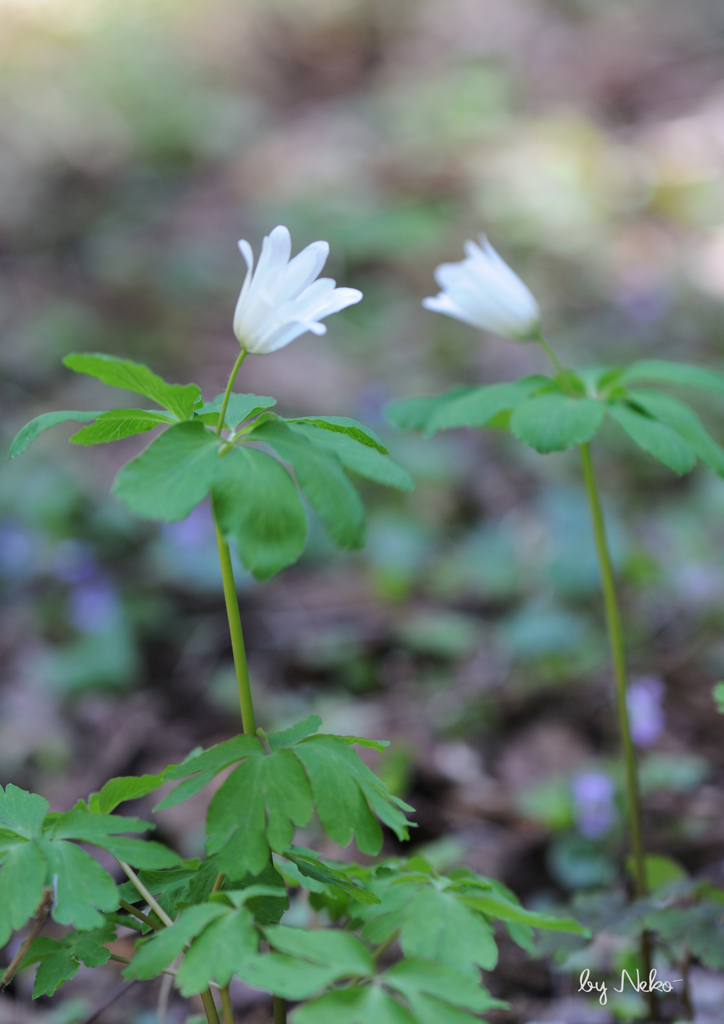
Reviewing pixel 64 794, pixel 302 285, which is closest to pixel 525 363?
pixel 64 794

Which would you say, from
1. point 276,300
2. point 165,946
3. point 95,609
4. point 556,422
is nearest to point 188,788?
point 165,946

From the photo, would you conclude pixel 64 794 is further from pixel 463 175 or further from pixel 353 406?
pixel 463 175

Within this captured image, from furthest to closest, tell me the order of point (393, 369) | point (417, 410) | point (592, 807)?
point (393, 369)
point (592, 807)
point (417, 410)

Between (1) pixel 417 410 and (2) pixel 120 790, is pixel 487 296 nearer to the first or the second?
(1) pixel 417 410

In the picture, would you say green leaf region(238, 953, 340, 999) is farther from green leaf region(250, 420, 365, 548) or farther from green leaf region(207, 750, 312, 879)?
green leaf region(250, 420, 365, 548)

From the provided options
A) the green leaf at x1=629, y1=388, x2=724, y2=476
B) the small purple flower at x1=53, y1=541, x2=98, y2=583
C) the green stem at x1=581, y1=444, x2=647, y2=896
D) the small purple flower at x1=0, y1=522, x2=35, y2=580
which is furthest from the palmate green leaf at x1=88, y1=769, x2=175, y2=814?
the small purple flower at x1=0, y1=522, x2=35, y2=580

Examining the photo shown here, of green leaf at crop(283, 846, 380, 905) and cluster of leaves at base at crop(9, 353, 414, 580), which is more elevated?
cluster of leaves at base at crop(9, 353, 414, 580)

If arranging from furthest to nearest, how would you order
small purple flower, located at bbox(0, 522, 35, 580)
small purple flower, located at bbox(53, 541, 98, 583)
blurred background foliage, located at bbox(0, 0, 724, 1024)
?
small purple flower, located at bbox(0, 522, 35, 580) < small purple flower, located at bbox(53, 541, 98, 583) < blurred background foliage, located at bbox(0, 0, 724, 1024)
